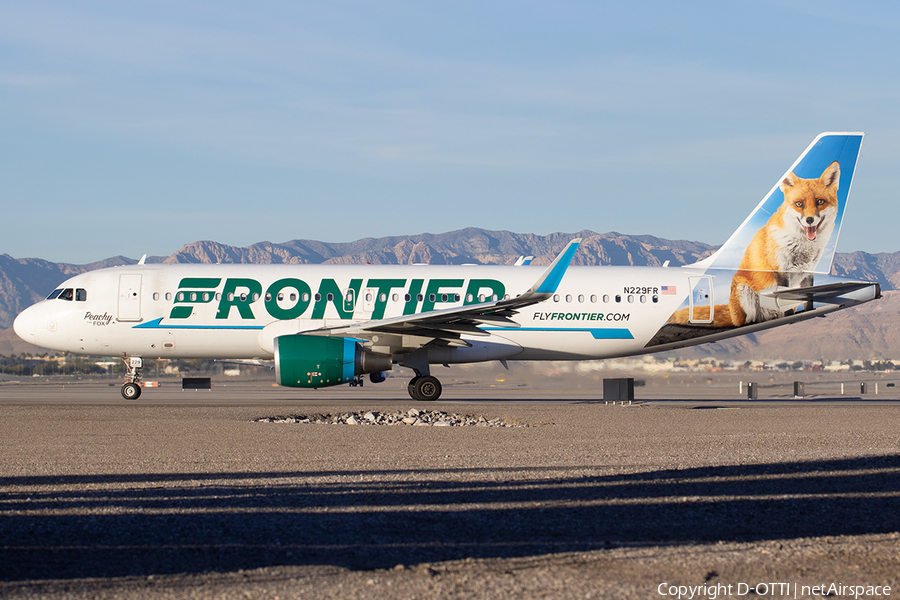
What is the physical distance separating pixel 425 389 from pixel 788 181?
1358 cm

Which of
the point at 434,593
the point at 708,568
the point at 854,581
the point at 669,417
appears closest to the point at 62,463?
the point at 434,593

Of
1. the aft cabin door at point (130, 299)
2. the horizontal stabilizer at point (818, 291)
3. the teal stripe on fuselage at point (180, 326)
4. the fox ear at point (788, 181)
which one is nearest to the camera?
the horizontal stabilizer at point (818, 291)

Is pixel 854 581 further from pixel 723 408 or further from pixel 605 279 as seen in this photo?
pixel 605 279

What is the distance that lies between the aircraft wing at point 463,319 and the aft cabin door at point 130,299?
5.58m

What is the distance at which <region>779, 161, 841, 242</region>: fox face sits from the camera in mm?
27641

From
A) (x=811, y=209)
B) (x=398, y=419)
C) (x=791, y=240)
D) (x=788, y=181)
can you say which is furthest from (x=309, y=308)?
(x=811, y=209)

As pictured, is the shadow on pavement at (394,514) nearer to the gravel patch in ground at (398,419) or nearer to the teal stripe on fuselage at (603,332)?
the gravel patch in ground at (398,419)

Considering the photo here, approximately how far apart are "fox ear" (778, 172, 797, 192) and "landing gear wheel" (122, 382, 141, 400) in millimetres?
21763

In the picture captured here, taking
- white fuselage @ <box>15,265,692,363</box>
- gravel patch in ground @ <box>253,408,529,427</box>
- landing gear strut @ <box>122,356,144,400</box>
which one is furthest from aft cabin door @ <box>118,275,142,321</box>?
gravel patch in ground @ <box>253,408,529,427</box>

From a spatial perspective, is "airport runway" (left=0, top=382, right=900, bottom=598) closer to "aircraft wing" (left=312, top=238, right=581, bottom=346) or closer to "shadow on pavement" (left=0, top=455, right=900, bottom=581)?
"shadow on pavement" (left=0, top=455, right=900, bottom=581)

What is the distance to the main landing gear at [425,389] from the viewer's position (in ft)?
86.1

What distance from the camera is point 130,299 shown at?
2630 centimetres

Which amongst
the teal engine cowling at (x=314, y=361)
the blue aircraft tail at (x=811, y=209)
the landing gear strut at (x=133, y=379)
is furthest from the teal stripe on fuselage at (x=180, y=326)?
the blue aircraft tail at (x=811, y=209)

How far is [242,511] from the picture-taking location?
7.99 meters
